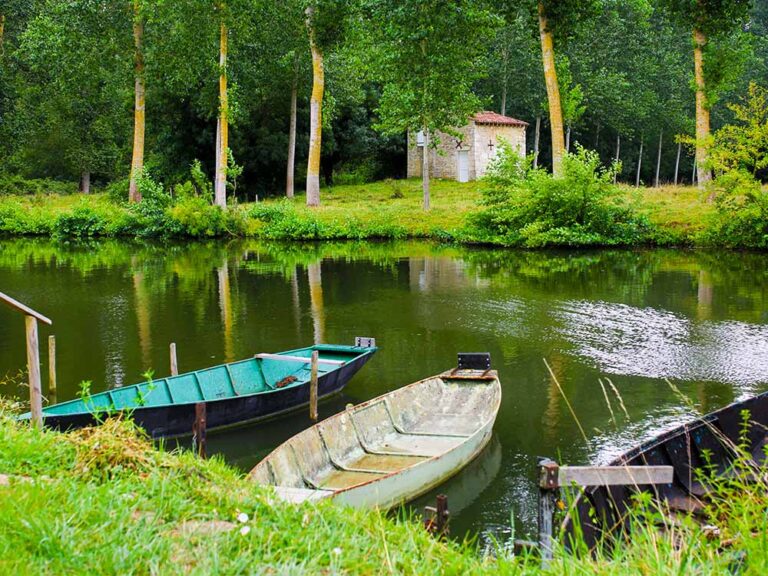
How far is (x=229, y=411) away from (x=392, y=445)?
252cm

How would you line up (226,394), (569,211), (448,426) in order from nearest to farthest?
(448,426), (226,394), (569,211)

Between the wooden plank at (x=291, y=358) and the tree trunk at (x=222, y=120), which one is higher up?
the tree trunk at (x=222, y=120)

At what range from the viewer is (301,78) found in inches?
1854

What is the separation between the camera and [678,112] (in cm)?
5481

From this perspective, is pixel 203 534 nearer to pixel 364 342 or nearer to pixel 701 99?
pixel 364 342

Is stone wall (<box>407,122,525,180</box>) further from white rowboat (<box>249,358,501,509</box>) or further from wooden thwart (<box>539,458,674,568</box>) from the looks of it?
A: wooden thwart (<box>539,458,674,568</box>)

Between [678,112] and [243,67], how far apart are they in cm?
2987

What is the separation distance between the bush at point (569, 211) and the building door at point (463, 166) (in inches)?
731

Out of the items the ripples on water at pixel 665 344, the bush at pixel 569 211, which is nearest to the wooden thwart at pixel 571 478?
the ripples on water at pixel 665 344

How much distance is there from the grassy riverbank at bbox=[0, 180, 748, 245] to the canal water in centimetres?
350

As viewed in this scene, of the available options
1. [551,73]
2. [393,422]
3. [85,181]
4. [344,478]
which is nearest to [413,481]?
[344,478]

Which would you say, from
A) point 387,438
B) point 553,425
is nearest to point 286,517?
point 387,438

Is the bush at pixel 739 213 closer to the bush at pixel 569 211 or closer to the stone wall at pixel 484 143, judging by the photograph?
the bush at pixel 569 211

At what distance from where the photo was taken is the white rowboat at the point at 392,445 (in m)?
8.20
